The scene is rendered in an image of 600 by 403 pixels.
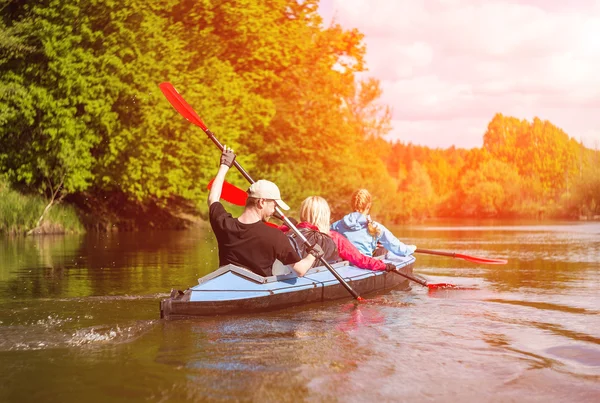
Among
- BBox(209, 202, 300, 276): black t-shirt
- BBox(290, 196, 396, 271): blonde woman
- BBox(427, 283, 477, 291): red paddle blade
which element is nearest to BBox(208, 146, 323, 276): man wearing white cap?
BBox(209, 202, 300, 276): black t-shirt

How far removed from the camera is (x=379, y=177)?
4062 centimetres

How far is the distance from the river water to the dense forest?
36.2ft

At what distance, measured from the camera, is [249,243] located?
749 cm

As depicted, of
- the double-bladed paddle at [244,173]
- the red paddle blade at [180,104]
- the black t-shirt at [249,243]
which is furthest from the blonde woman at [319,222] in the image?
the red paddle blade at [180,104]

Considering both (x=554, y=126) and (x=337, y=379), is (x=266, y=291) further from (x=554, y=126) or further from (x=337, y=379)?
(x=554, y=126)

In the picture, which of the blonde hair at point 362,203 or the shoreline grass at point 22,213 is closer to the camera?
the blonde hair at point 362,203

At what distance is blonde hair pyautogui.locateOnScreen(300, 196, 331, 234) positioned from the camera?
28.4ft

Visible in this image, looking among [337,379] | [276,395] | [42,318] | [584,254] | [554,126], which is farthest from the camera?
[554,126]

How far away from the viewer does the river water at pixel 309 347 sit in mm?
4832

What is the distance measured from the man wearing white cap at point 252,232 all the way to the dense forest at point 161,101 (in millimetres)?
14116

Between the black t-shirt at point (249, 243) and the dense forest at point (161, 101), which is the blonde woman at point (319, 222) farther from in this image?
the dense forest at point (161, 101)

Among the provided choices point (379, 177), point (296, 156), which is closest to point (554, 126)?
point (379, 177)

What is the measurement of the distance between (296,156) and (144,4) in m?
9.86

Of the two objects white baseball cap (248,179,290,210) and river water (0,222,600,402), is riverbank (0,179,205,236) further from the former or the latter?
white baseball cap (248,179,290,210)
